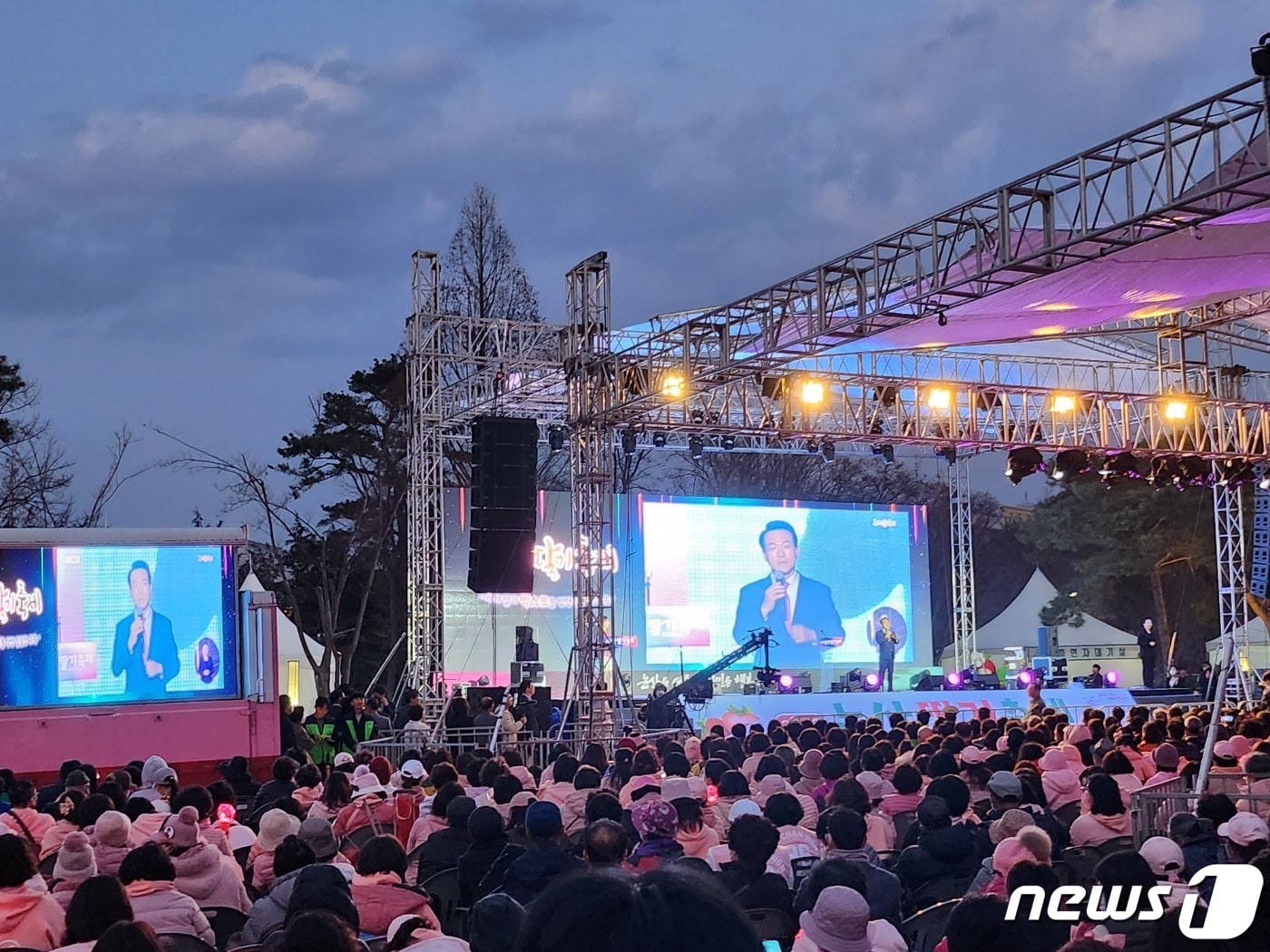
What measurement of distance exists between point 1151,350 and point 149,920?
22.3m

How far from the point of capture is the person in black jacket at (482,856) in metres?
6.96

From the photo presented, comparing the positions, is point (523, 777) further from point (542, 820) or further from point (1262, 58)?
point (1262, 58)

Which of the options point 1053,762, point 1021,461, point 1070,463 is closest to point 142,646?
point 1053,762

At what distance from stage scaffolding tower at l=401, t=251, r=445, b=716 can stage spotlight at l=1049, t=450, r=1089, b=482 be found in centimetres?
977

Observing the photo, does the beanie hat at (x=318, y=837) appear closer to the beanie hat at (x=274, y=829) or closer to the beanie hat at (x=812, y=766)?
the beanie hat at (x=274, y=829)

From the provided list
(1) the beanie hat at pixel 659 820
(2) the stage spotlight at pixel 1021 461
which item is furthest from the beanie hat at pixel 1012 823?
(2) the stage spotlight at pixel 1021 461

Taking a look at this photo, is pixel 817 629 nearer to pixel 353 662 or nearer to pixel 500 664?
pixel 500 664

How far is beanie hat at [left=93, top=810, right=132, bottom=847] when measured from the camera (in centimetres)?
670

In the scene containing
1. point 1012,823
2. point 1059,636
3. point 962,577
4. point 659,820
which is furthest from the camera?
point 1059,636

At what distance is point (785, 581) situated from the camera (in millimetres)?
28672

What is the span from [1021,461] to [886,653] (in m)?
7.18

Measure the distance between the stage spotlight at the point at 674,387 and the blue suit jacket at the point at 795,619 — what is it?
463 inches

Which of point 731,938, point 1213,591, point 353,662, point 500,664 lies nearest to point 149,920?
point 731,938

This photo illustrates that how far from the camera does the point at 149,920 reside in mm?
5277
